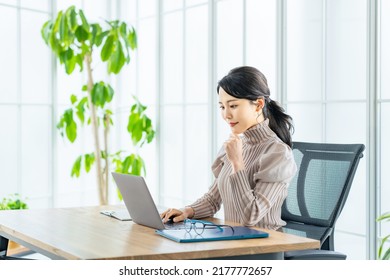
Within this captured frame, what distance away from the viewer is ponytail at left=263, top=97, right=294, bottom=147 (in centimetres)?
248

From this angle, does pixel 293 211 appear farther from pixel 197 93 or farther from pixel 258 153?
pixel 197 93

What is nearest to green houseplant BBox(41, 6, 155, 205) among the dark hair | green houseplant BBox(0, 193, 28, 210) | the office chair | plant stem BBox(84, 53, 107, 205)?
plant stem BBox(84, 53, 107, 205)

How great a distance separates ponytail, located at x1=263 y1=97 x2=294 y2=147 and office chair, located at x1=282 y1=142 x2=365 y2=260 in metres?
0.20

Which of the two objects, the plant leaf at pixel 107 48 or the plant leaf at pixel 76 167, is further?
the plant leaf at pixel 76 167

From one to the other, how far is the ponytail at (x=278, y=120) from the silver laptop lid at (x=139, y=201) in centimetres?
69

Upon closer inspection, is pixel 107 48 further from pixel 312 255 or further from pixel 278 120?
pixel 312 255

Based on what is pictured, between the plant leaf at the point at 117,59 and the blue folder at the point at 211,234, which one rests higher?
the plant leaf at the point at 117,59

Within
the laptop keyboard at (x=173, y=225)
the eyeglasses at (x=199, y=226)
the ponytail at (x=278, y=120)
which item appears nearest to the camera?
the eyeglasses at (x=199, y=226)

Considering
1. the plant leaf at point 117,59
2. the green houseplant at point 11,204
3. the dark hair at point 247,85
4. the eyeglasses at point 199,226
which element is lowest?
the green houseplant at point 11,204

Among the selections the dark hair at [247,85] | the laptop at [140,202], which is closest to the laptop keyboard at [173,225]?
the laptop at [140,202]

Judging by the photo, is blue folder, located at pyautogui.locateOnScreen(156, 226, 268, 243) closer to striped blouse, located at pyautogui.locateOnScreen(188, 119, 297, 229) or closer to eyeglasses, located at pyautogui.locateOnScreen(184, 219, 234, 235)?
eyeglasses, located at pyautogui.locateOnScreen(184, 219, 234, 235)

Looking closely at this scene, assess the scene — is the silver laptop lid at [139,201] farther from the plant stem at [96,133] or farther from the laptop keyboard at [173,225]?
the plant stem at [96,133]

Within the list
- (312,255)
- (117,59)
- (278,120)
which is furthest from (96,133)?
(312,255)

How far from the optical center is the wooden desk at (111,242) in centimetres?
167
